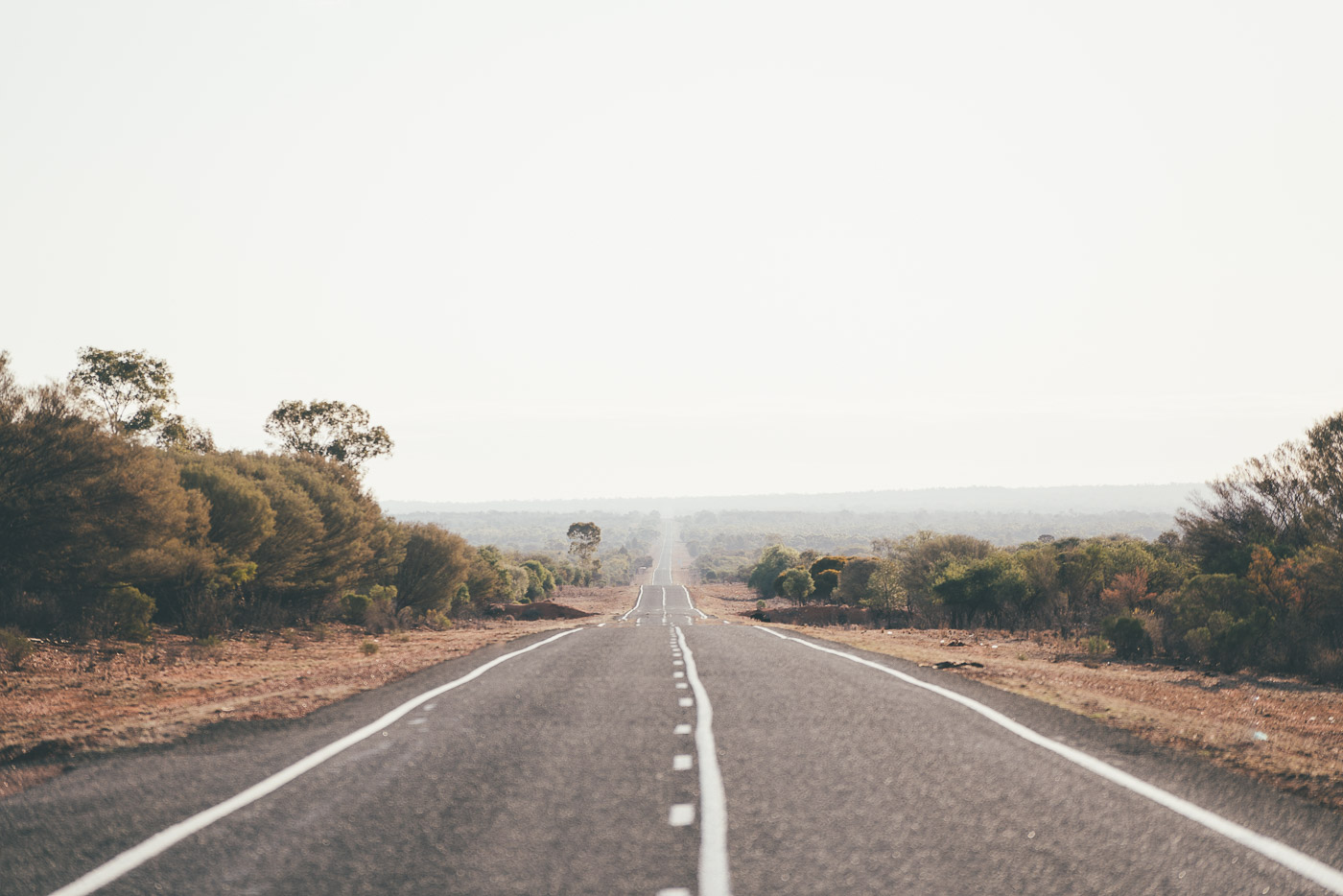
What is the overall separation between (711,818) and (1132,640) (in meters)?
21.2

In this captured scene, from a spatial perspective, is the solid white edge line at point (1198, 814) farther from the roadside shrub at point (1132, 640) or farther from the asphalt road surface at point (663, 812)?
the roadside shrub at point (1132, 640)

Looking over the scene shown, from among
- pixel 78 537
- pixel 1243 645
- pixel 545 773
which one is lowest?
pixel 1243 645

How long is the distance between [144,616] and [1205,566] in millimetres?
31399

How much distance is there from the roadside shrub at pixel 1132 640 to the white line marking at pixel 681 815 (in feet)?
68.6

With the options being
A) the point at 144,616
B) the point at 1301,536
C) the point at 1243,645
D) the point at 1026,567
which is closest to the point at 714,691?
the point at 144,616

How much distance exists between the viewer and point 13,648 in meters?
13.9

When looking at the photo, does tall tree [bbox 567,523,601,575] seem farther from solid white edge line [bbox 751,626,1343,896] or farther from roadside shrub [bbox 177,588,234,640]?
solid white edge line [bbox 751,626,1343,896]

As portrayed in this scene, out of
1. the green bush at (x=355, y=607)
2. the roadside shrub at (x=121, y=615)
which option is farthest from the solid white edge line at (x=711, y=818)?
the green bush at (x=355, y=607)

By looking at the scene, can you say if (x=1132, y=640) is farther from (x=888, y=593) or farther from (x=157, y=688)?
(x=888, y=593)

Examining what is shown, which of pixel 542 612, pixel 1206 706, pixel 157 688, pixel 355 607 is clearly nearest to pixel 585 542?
pixel 542 612

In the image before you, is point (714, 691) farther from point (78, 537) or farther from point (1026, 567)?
point (1026, 567)

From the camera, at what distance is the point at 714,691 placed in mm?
10422

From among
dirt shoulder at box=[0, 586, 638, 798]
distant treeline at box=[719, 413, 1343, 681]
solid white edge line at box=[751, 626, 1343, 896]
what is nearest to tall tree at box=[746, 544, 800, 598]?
distant treeline at box=[719, 413, 1343, 681]

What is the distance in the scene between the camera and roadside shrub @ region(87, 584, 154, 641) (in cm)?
1745
